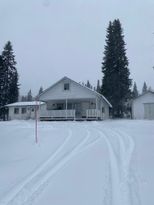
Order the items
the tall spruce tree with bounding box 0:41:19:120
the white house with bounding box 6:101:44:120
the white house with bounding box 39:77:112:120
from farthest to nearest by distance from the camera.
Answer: the tall spruce tree with bounding box 0:41:19:120
the white house with bounding box 6:101:44:120
the white house with bounding box 39:77:112:120

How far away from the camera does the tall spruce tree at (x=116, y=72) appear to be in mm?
41406

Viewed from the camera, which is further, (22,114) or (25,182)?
(22,114)

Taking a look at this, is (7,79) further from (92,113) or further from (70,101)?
(92,113)

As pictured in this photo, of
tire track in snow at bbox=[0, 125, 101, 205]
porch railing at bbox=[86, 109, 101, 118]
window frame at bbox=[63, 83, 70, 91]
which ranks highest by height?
window frame at bbox=[63, 83, 70, 91]

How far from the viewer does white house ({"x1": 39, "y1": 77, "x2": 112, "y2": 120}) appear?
35.1m

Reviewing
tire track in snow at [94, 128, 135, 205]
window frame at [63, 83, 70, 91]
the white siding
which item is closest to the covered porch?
window frame at [63, 83, 70, 91]

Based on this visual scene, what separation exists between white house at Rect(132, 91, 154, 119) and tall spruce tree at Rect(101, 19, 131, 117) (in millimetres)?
3329

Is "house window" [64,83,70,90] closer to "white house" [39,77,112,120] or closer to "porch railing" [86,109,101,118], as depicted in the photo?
"white house" [39,77,112,120]

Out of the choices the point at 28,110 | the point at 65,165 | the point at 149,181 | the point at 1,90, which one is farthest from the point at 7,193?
the point at 1,90

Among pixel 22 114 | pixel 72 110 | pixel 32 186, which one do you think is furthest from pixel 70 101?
pixel 32 186

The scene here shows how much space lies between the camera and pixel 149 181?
7039 mm

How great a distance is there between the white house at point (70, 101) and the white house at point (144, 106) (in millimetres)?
4472

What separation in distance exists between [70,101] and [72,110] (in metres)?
3.85

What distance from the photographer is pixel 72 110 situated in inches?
1364
